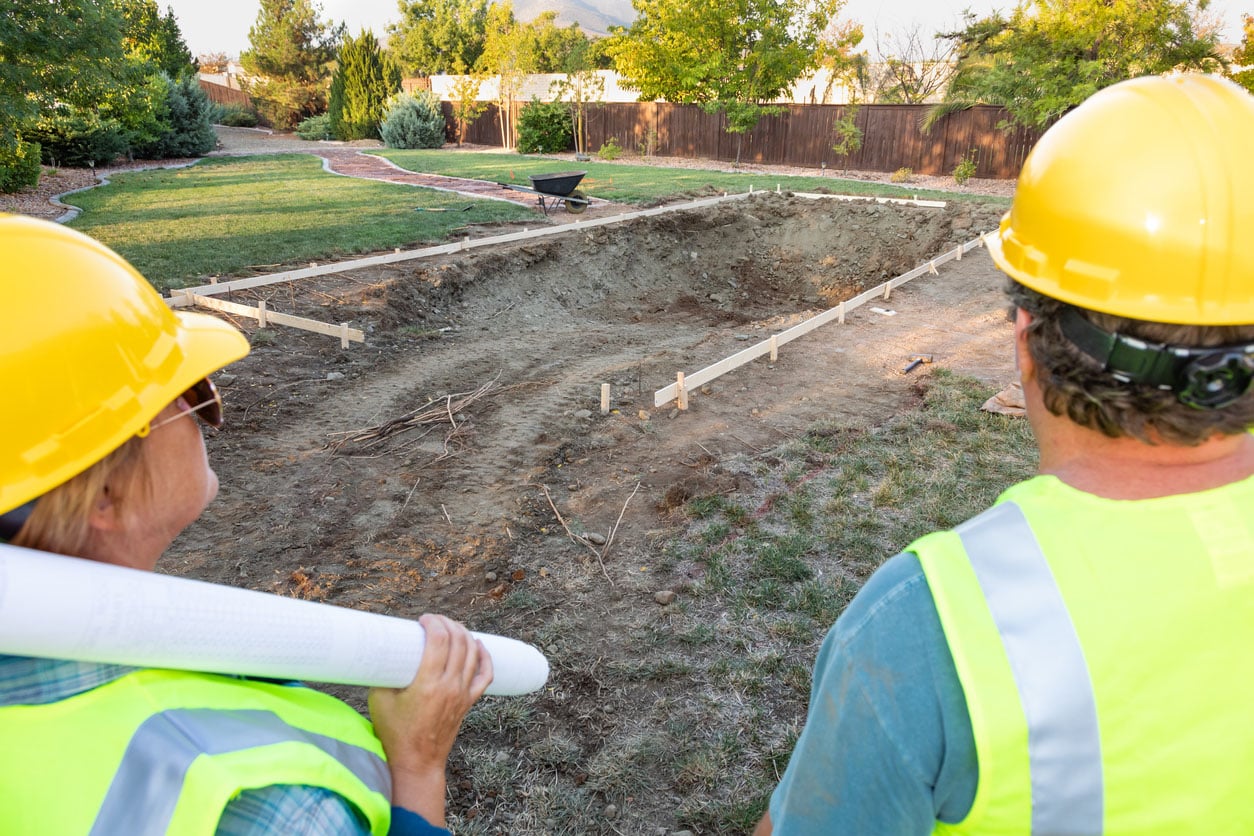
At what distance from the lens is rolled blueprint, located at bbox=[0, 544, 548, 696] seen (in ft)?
3.22

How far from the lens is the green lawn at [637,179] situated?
802 inches

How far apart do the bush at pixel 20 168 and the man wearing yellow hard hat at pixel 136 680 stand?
20.8 meters

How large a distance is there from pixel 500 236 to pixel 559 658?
11136 millimetres

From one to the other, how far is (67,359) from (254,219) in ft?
53.8

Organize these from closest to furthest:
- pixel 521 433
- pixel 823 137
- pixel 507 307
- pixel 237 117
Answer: pixel 521 433, pixel 507 307, pixel 823 137, pixel 237 117

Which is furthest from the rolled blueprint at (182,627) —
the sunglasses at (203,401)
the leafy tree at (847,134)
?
the leafy tree at (847,134)

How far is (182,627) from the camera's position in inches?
42.9

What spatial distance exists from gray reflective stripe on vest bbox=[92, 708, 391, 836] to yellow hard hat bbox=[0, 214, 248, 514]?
406 millimetres

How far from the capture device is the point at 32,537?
1161mm

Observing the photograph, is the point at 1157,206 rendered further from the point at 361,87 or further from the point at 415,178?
the point at 361,87

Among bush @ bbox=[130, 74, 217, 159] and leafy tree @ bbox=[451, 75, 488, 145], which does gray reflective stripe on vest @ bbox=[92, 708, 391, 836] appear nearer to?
bush @ bbox=[130, 74, 217, 159]

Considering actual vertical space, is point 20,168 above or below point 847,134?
below

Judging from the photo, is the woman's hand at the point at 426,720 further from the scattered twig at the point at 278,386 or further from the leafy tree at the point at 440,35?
the leafy tree at the point at 440,35

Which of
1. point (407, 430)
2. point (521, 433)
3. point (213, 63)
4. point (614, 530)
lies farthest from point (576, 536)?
point (213, 63)
